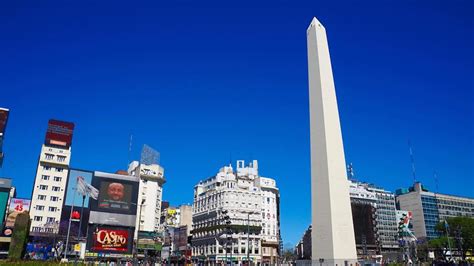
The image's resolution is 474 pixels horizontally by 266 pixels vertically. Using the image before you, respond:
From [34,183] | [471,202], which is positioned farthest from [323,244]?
[471,202]

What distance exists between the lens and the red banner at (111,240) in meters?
77.9

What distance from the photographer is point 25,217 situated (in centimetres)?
3078

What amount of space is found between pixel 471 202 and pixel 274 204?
65553 mm

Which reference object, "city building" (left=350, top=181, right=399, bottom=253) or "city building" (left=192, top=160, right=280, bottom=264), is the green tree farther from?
"city building" (left=350, top=181, right=399, bottom=253)

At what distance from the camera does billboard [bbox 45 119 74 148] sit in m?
83.8

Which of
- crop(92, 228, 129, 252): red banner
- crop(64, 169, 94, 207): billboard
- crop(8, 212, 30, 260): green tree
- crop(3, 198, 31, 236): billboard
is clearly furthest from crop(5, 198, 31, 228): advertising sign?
crop(8, 212, 30, 260): green tree

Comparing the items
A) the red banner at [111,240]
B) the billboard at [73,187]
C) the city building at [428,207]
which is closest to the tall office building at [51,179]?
the billboard at [73,187]

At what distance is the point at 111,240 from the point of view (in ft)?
260

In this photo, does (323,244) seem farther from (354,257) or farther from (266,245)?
(266,245)

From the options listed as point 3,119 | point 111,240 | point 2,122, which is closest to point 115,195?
point 111,240

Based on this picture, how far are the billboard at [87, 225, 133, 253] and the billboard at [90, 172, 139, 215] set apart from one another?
12.2ft

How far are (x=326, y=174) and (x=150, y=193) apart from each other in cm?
7909

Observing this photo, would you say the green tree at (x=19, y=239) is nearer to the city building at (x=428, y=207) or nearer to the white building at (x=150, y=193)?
the white building at (x=150, y=193)

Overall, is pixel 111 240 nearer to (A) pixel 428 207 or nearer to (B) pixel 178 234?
(B) pixel 178 234
